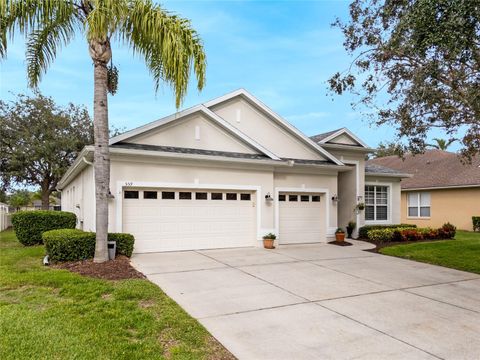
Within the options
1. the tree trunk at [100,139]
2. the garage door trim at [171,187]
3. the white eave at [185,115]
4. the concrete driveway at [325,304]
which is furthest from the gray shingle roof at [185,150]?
the concrete driveway at [325,304]

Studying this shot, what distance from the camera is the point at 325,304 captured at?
21.0 feet

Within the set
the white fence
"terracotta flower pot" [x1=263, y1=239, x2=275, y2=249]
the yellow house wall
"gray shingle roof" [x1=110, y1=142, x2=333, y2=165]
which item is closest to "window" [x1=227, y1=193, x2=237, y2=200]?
"gray shingle roof" [x1=110, y1=142, x2=333, y2=165]

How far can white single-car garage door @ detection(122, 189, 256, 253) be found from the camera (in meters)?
11.4

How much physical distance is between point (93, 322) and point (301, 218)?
10.5 m

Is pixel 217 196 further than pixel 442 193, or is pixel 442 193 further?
pixel 442 193

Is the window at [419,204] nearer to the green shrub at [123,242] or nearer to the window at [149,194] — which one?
the window at [149,194]

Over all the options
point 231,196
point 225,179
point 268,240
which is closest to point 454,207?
point 268,240

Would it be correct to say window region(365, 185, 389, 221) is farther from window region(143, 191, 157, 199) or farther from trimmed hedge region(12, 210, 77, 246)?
trimmed hedge region(12, 210, 77, 246)

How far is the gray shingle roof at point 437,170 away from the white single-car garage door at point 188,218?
11.0m

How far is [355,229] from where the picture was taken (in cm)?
1652

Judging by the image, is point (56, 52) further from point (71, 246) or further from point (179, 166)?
point (71, 246)

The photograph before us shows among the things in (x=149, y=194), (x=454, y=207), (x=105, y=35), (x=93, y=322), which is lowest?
(x=93, y=322)

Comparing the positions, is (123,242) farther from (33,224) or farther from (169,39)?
(33,224)

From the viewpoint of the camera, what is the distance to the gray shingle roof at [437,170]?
21906 millimetres
